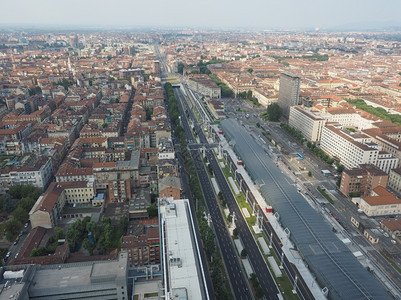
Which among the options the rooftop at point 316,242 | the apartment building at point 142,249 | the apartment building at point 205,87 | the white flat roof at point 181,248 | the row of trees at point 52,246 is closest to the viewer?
the white flat roof at point 181,248

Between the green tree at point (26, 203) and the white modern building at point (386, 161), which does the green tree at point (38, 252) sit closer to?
the green tree at point (26, 203)

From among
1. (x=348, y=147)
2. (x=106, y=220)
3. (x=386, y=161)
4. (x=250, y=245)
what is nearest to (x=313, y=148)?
(x=348, y=147)

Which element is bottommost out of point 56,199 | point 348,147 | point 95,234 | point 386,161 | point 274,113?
point 95,234

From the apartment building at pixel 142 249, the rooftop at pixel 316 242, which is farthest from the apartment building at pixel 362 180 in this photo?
the apartment building at pixel 142 249

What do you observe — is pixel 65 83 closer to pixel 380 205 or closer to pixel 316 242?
pixel 316 242

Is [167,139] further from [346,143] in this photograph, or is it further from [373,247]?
[373,247]

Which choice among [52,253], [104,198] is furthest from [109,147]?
[52,253]

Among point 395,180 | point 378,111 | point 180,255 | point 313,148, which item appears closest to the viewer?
point 180,255
